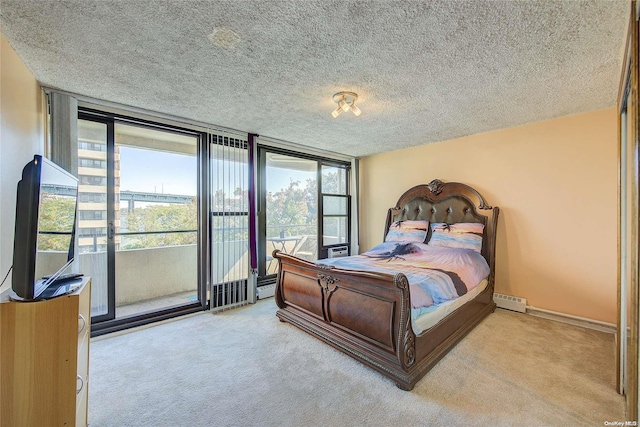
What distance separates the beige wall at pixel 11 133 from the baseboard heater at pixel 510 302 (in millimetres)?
4844

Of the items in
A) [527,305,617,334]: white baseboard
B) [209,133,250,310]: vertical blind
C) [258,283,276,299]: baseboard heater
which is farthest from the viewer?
[258,283,276,299]: baseboard heater

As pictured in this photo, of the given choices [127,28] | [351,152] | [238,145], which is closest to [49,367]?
[127,28]

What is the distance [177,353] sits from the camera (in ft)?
7.95

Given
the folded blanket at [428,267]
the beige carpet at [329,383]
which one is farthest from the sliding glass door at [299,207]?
the beige carpet at [329,383]

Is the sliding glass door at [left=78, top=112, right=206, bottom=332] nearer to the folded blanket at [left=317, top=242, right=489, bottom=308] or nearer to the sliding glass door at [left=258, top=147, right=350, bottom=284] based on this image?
the sliding glass door at [left=258, top=147, right=350, bottom=284]

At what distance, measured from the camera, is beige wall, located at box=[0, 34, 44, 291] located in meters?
1.62

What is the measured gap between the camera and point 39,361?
1.24m

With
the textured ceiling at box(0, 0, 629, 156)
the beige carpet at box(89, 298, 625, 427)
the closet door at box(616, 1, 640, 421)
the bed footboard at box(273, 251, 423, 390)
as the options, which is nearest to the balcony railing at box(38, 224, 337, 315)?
the beige carpet at box(89, 298, 625, 427)

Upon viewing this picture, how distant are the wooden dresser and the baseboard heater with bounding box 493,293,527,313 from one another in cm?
433

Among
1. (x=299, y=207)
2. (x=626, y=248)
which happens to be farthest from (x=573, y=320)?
(x=299, y=207)

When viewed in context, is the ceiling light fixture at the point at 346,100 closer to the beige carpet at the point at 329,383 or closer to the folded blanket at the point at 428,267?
the folded blanket at the point at 428,267

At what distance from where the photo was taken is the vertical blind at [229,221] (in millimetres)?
3490

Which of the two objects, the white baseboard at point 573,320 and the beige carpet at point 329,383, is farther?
the white baseboard at point 573,320

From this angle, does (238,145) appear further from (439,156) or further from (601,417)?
(601,417)
